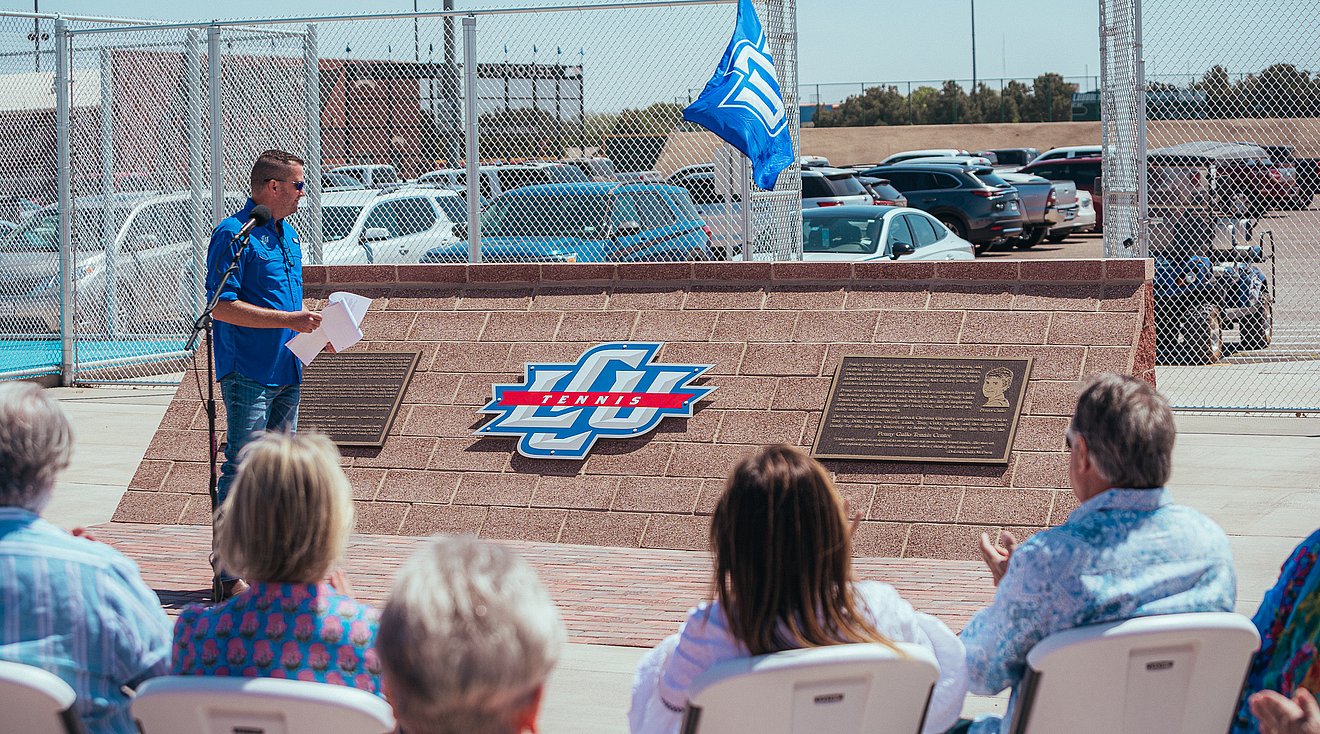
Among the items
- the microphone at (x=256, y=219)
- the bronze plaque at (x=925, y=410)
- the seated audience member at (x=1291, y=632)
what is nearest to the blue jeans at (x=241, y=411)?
the microphone at (x=256, y=219)

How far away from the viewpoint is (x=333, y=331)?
6.53m

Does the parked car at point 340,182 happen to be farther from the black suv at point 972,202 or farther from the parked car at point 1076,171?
the parked car at point 1076,171

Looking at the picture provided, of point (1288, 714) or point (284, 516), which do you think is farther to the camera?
point (284, 516)

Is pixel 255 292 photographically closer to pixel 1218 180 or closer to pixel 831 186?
pixel 1218 180

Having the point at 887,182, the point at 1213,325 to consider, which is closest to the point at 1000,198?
the point at 887,182

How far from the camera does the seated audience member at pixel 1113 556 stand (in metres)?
3.14

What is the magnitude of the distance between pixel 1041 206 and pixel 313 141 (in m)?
17.8

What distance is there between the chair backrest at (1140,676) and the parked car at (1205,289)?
8.44 meters

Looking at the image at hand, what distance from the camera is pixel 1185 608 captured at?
10.4 ft

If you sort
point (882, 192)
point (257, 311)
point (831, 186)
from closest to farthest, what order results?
point (257, 311) < point (831, 186) < point (882, 192)

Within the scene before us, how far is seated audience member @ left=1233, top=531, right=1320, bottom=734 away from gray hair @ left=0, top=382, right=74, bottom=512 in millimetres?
2731

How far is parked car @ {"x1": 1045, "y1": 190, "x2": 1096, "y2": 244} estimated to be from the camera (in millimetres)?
28234

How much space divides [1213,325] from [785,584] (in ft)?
35.3

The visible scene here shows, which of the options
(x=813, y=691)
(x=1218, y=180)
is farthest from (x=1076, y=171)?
(x=813, y=691)
